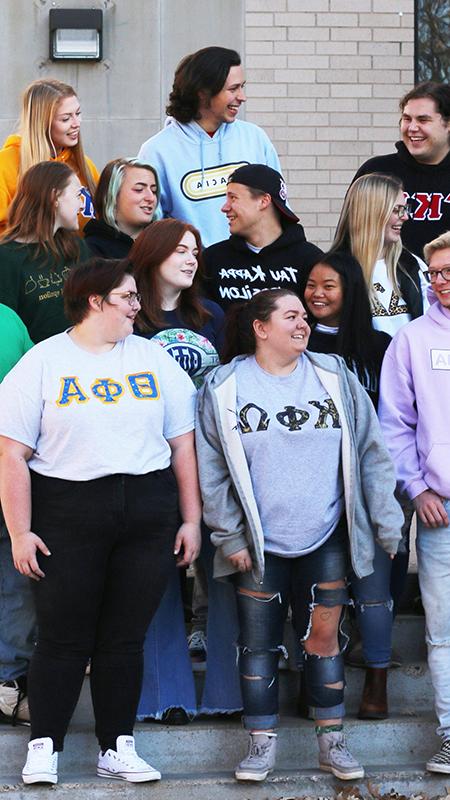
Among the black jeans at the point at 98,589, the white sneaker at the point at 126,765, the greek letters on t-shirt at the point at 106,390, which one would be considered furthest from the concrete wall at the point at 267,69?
the white sneaker at the point at 126,765

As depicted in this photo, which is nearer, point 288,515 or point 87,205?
point 288,515

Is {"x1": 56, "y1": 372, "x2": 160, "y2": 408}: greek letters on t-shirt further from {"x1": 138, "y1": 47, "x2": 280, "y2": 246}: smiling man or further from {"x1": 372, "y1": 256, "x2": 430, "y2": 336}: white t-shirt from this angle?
{"x1": 138, "y1": 47, "x2": 280, "y2": 246}: smiling man

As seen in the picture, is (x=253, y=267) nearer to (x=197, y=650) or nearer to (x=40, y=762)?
(x=197, y=650)

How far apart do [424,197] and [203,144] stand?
971 millimetres

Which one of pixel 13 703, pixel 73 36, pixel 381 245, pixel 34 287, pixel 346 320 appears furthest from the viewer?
pixel 73 36

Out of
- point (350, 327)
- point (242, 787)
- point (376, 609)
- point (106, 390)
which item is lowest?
point (242, 787)

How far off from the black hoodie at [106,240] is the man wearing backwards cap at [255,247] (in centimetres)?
34

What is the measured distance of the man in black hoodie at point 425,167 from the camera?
5832mm

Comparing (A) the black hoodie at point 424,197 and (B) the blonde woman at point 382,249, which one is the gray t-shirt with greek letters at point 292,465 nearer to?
(B) the blonde woman at point 382,249

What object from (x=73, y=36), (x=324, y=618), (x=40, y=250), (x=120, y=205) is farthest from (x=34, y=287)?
(x=73, y=36)

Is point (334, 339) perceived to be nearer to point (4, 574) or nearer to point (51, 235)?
point (51, 235)

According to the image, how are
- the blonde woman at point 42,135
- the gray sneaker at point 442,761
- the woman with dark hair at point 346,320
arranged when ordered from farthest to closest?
the blonde woman at point 42,135 → the woman with dark hair at point 346,320 → the gray sneaker at point 442,761

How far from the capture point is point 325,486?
14.7 ft

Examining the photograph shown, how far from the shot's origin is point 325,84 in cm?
830
